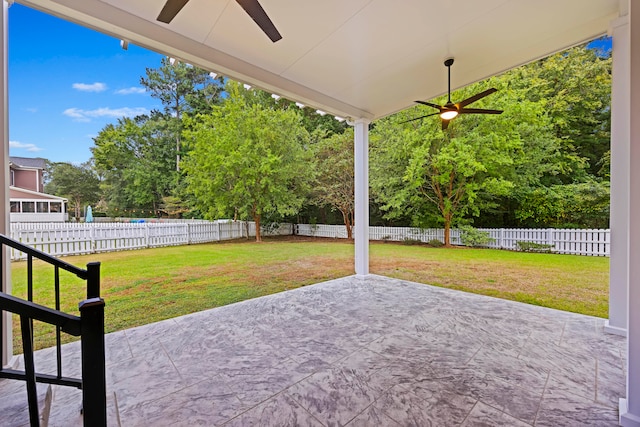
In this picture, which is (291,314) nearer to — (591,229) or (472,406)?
(472,406)

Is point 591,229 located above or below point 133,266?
above

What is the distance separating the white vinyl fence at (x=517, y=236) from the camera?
5707mm

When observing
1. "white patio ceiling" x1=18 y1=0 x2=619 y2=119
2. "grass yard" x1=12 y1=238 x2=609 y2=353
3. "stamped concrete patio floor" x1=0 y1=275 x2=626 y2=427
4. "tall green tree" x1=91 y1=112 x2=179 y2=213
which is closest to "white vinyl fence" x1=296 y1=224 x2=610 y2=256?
"grass yard" x1=12 y1=238 x2=609 y2=353

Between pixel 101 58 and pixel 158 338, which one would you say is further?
pixel 101 58

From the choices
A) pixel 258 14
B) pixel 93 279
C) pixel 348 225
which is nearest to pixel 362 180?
pixel 258 14

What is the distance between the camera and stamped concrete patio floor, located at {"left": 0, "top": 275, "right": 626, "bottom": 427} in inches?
60.7

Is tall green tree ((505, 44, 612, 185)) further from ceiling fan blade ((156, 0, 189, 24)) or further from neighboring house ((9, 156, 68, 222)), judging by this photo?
neighboring house ((9, 156, 68, 222))

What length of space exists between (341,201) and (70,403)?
849cm

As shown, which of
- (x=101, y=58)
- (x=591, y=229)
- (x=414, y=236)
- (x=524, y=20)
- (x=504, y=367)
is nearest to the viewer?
(x=504, y=367)

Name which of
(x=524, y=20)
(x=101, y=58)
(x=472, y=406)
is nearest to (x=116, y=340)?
(x=472, y=406)

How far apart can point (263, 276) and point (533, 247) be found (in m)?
6.48

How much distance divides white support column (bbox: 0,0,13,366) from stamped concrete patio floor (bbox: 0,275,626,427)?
0.45 metres

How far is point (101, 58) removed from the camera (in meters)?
6.24

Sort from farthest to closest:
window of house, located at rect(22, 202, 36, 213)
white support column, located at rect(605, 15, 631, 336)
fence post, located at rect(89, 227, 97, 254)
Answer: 1. fence post, located at rect(89, 227, 97, 254)
2. window of house, located at rect(22, 202, 36, 213)
3. white support column, located at rect(605, 15, 631, 336)
